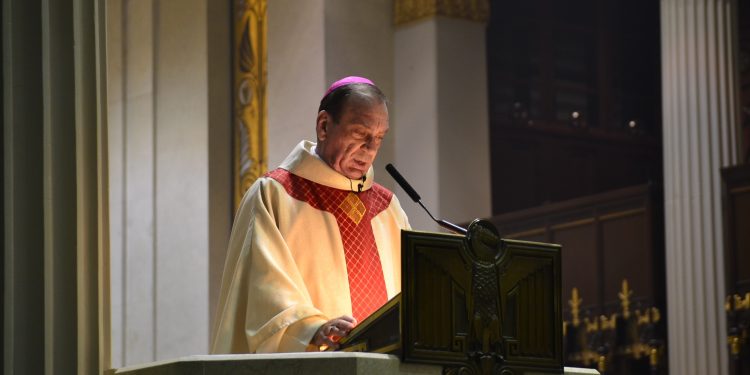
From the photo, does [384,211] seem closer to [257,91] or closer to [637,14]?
[257,91]

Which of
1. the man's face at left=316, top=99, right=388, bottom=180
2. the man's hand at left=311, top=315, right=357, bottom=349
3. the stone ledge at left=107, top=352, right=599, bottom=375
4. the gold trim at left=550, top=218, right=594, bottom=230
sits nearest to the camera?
the stone ledge at left=107, top=352, right=599, bottom=375

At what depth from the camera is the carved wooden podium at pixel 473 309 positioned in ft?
13.1

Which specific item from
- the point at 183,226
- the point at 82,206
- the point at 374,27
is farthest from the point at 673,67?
the point at 82,206

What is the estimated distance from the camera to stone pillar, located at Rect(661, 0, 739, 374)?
9.20 m

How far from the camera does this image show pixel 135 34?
11.4 m

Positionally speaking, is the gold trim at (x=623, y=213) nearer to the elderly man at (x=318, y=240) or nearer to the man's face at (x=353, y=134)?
the elderly man at (x=318, y=240)

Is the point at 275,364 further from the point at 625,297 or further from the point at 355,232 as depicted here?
the point at 625,297

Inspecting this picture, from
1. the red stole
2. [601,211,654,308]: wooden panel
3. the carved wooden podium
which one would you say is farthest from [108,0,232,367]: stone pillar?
the carved wooden podium

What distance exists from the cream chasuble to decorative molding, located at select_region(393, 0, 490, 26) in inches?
195

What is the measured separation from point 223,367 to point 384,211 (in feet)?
5.91

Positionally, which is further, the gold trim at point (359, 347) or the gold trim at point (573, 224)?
the gold trim at point (573, 224)

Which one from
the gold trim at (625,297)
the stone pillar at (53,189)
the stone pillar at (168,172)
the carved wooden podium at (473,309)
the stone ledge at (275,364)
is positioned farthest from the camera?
the stone pillar at (168,172)

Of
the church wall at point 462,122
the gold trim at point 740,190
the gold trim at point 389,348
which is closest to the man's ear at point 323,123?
the gold trim at point 389,348

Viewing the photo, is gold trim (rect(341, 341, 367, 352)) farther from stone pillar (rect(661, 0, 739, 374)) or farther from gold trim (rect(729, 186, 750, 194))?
gold trim (rect(729, 186, 750, 194))
